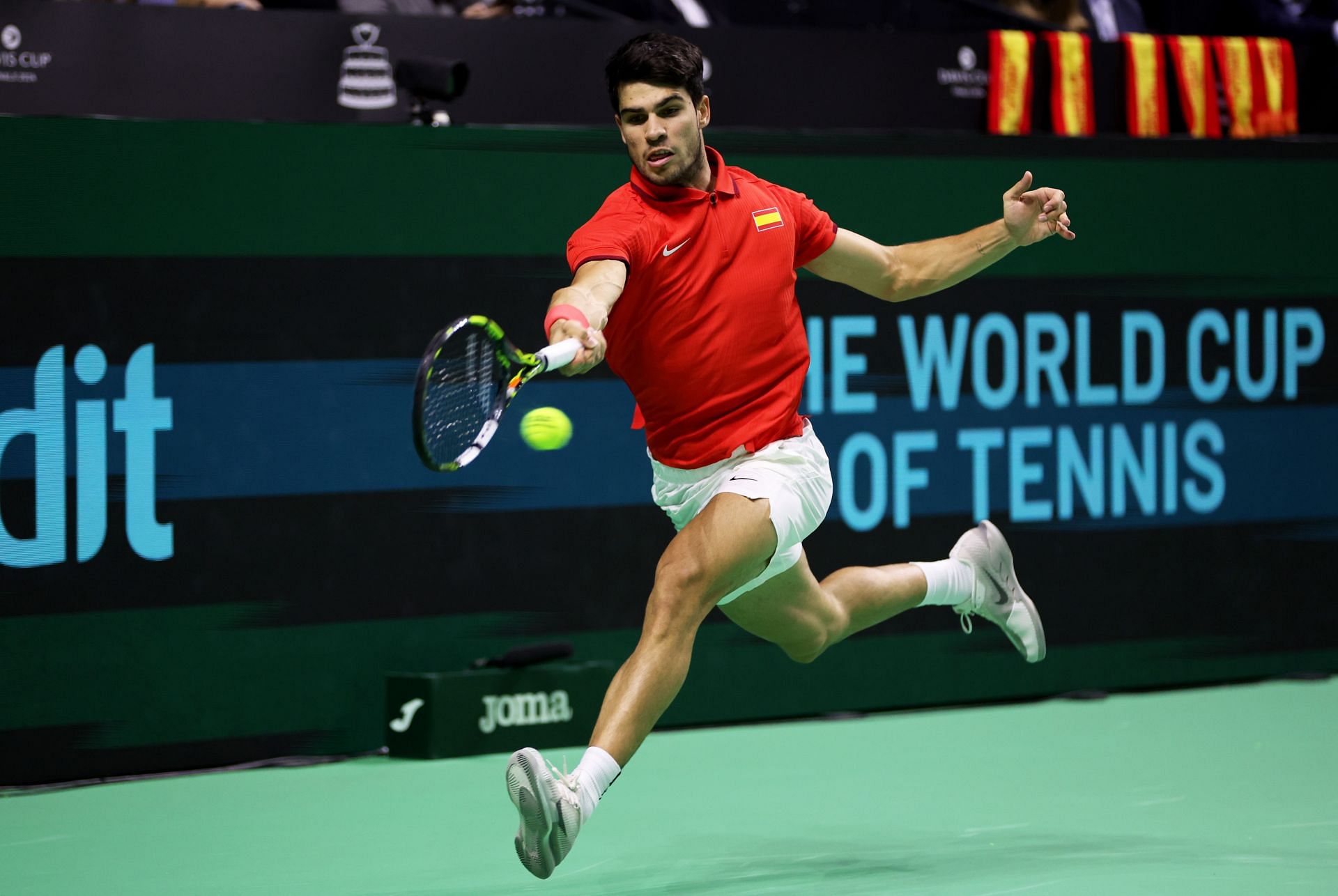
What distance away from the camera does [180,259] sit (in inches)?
215

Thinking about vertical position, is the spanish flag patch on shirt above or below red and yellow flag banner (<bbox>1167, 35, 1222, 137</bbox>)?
below

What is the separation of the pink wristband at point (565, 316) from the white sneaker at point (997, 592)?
1.79 metres

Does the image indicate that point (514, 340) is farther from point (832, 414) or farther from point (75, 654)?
point (75, 654)

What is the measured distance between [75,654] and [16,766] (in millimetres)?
355

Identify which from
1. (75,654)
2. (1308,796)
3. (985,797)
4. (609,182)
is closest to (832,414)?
(609,182)

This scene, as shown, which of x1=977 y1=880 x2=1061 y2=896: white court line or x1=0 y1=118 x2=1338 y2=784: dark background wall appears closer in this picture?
x1=977 y1=880 x2=1061 y2=896: white court line

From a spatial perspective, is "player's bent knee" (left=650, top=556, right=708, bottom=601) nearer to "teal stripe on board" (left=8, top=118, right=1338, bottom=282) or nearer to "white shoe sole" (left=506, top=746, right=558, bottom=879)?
"white shoe sole" (left=506, top=746, right=558, bottom=879)

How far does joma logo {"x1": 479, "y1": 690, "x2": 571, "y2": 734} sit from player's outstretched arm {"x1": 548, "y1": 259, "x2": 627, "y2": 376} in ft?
6.59

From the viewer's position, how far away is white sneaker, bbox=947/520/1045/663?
5051 millimetres

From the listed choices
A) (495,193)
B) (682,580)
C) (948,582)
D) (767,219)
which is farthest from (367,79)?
(682,580)

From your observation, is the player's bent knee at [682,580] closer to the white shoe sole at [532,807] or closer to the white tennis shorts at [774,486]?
the white tennis shorts at [774,486]

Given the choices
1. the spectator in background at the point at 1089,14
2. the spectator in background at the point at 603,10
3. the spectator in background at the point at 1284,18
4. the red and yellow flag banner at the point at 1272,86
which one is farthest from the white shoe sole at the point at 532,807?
the spectator in background at the point at 1284,18

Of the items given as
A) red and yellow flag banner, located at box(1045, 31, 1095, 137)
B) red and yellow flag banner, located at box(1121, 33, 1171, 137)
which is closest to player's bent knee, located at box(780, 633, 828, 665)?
red and yellow flag banner, located at box(1045, 31, 1095, 137)

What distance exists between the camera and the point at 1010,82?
7449 millimetres
